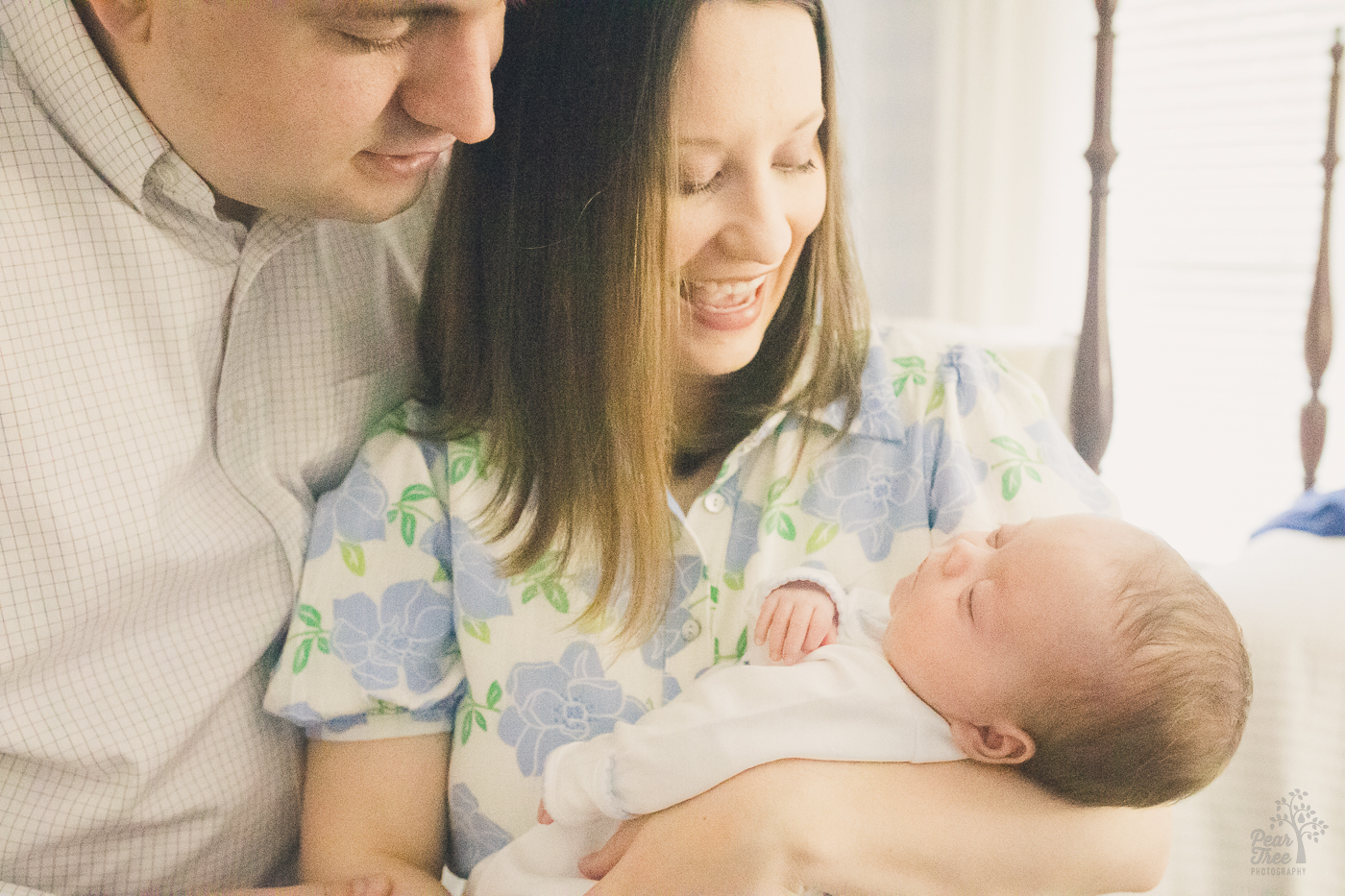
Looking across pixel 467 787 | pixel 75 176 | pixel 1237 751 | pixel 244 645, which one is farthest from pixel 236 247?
pixel 1237 751

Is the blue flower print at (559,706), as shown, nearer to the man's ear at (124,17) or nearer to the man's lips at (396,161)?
the man's lips at (396,161)

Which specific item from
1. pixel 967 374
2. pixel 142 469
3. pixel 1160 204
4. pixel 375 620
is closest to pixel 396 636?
pixel 375 620

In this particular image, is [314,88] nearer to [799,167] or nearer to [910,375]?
[799,167]

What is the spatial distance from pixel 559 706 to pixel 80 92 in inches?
23.1

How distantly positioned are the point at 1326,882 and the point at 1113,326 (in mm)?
886

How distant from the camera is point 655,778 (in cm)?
66

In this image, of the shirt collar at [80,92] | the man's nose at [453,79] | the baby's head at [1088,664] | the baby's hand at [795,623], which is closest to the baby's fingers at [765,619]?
the baby's hand at [795,623]

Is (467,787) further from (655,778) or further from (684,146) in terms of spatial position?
(684,146)

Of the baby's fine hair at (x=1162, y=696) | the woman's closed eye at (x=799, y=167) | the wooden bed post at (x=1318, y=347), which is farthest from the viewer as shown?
the wooden bed post at (x=1318, y=347)

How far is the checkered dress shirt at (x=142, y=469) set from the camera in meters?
0.69

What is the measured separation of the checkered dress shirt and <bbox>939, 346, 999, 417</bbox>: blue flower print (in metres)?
0.54

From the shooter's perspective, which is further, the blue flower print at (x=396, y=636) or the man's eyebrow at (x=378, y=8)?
the blue flower print at (x=396, y=636)

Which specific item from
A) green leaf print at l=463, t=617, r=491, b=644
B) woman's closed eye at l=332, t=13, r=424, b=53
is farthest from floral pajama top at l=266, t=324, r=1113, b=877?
woman's closed eye at l=332, t=13, r=424, b=53

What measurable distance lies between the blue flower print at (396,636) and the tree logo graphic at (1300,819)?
0.64 m
